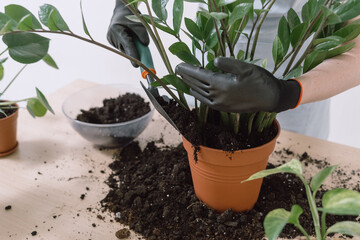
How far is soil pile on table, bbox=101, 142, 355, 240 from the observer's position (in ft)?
2.12

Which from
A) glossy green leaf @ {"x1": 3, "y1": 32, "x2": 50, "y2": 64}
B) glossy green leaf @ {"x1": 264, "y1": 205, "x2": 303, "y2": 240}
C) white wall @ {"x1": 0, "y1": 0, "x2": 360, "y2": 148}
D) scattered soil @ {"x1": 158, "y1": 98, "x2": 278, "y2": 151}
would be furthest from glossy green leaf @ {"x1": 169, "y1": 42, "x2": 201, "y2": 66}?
white wall @ {"x1": 0, "y1": 0, "x2": 360, "y2": 148}

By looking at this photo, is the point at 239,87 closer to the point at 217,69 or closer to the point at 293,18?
the point at 217,69

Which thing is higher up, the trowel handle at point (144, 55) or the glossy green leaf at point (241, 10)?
the glossy green leaf at point (241, 10)

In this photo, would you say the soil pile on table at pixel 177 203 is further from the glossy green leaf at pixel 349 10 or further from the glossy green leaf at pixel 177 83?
the glossy green leaf at pixel 349 10

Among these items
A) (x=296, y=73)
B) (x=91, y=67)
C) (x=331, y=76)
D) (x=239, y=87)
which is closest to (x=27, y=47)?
(x=239, y=87)

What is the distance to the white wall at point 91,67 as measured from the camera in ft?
5.82

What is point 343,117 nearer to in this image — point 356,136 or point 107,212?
point 356,136

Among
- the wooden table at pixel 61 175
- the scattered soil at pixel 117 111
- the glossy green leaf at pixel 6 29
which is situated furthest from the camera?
the scattered soil at pixel 117 111

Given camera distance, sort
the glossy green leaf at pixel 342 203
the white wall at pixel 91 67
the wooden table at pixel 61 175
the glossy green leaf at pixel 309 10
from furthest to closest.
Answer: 1. the white wall at pixel 91 67
2. the wooden table at pixel 61 175
3. the glossy green leaf at pixel 309 10
4. the glossy green leaf at pixel 342 203

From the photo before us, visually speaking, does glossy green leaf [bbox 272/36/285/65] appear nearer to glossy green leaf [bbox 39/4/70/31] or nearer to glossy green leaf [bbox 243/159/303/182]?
glossy green leaf [bbox 243/159/303/182]

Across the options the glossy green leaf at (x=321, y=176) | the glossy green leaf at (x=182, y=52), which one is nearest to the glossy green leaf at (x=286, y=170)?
the glossy green leaf at (x=321, y=176)

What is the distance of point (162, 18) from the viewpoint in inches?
22.1

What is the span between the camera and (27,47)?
0.48 m

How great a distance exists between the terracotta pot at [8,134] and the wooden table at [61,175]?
0.08 ft
